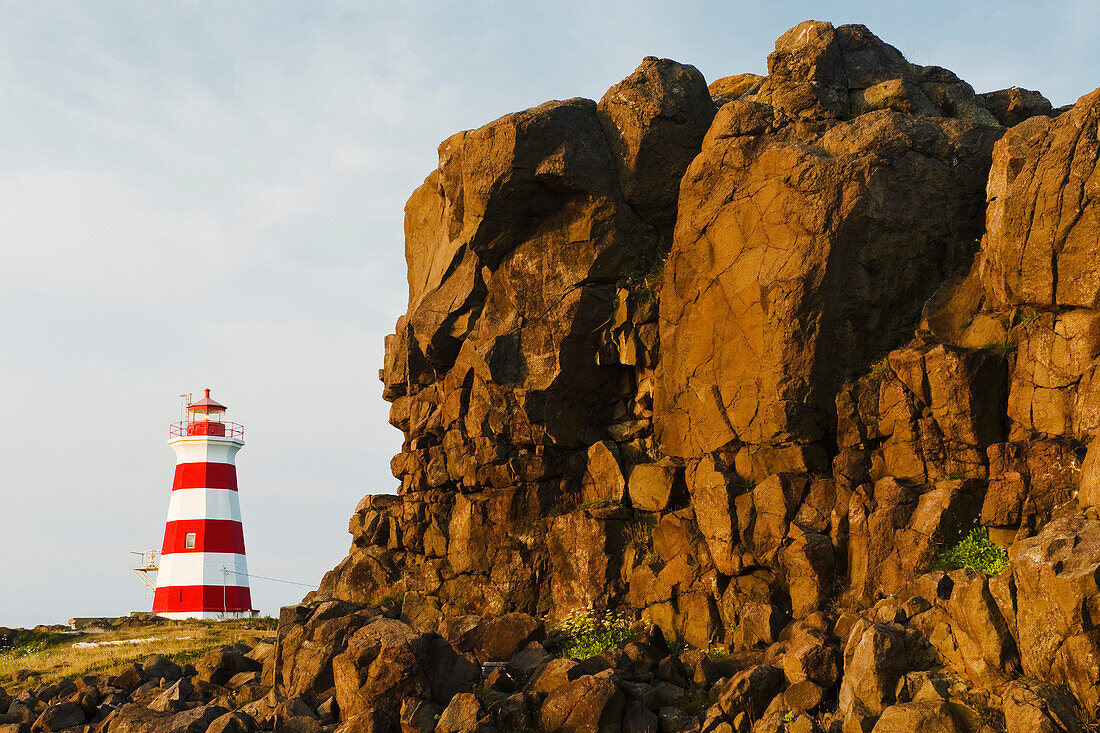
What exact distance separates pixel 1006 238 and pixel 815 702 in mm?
9278

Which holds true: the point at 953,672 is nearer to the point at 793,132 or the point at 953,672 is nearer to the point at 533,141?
the point at 793,132

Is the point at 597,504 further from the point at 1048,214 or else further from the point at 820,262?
the point at 1048,214

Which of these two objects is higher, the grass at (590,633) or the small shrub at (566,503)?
the small shrub at (566,503)

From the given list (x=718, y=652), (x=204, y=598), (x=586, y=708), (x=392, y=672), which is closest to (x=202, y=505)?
(x=204, y=598)

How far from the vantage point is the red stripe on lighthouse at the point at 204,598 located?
141 feet

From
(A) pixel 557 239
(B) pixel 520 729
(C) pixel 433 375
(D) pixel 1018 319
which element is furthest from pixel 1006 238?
(C) pixel 433 375

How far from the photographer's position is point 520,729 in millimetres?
17047

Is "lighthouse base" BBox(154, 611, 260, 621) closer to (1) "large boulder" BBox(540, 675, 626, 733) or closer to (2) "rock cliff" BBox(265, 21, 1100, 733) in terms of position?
(2) "rock cliff" BBox(265, 21, 1100, 733)

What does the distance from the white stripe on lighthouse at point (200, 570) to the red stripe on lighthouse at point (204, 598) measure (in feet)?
0.70

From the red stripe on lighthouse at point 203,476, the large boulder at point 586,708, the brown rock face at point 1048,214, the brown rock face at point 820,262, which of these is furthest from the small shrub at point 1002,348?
the red stripe on lighthouse at point 203,476

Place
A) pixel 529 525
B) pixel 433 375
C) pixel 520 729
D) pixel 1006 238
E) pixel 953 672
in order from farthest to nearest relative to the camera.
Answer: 1. pixel 433 375
2. pixel 529 525
3. pixel 1006 238
4. pixel 520 729
5. pixel 953 672

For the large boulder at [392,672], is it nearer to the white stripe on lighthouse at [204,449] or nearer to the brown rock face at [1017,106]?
the brown rock face at [1017,106]

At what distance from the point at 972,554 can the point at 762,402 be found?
528 cm

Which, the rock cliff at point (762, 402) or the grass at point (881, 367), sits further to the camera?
the grass at point (881, 367)
